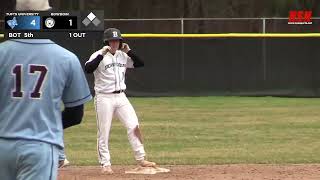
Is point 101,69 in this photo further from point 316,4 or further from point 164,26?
point 316,4

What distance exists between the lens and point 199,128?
13.7m

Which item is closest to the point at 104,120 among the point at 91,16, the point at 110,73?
the point at 110,73

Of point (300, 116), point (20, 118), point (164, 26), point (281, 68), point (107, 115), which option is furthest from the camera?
point (164, 26)

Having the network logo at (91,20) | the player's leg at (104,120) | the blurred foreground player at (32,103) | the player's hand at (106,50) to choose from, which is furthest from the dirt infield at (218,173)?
the network logo at (91,20)

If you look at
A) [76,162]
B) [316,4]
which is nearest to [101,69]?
[76,162]

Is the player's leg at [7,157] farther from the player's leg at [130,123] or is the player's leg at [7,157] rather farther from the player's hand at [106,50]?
the player's hand at [106,50]

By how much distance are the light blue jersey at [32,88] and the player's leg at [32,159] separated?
37 mm

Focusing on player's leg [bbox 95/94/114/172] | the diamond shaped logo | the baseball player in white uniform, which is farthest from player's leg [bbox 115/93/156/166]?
the diamond shaped logo

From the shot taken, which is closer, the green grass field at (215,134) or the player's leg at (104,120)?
the player's leg at (104,120)

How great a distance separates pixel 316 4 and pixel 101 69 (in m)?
19.5

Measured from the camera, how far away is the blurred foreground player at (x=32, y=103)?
3676 mm

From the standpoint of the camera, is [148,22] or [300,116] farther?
[148,22]

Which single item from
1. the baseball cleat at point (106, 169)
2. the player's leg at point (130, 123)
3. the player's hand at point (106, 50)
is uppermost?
the player's hand at point (106, 50)
